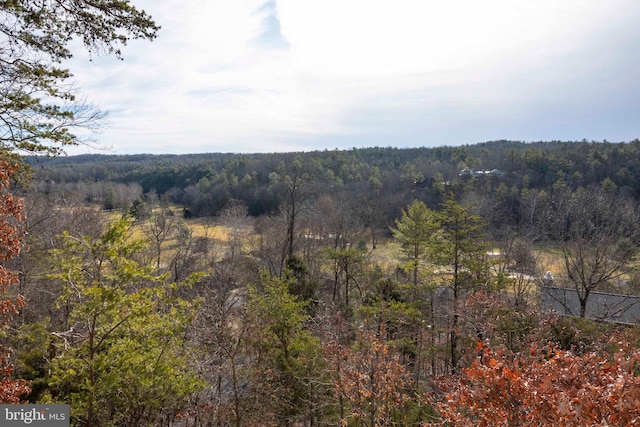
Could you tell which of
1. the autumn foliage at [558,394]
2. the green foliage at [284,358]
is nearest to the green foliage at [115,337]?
the green foliage at [284,358]

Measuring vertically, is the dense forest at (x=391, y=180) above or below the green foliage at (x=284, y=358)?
above

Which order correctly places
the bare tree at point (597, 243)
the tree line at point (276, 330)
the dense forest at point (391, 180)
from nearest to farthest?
the tree line at point (276, 330) → the bare tree at point (597, 243) → the dense forest at point (391, 180)

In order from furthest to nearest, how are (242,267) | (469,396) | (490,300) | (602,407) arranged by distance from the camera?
(242,267) < (490,300) < (469,396) < (602,407)

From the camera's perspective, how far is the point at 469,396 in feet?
17.0

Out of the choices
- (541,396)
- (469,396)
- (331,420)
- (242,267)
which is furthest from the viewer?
(242,267)

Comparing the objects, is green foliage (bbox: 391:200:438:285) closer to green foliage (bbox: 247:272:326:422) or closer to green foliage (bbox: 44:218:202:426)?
green foliage (bbox: 247:272:326:422)

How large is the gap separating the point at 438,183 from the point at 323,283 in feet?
117

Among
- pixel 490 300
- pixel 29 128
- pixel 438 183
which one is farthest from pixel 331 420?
pixel 438 183

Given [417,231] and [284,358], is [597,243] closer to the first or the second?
[417,231]

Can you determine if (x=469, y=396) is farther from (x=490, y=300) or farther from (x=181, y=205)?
(x=181, y=205)

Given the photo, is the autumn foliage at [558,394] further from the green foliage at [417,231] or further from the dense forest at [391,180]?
the dense forest at [391,180]

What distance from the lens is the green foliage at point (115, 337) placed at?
20.6 ft

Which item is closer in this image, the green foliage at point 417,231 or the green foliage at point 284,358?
the green foliage at point 284,358

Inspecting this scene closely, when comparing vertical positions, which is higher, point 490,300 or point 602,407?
point 602,407
